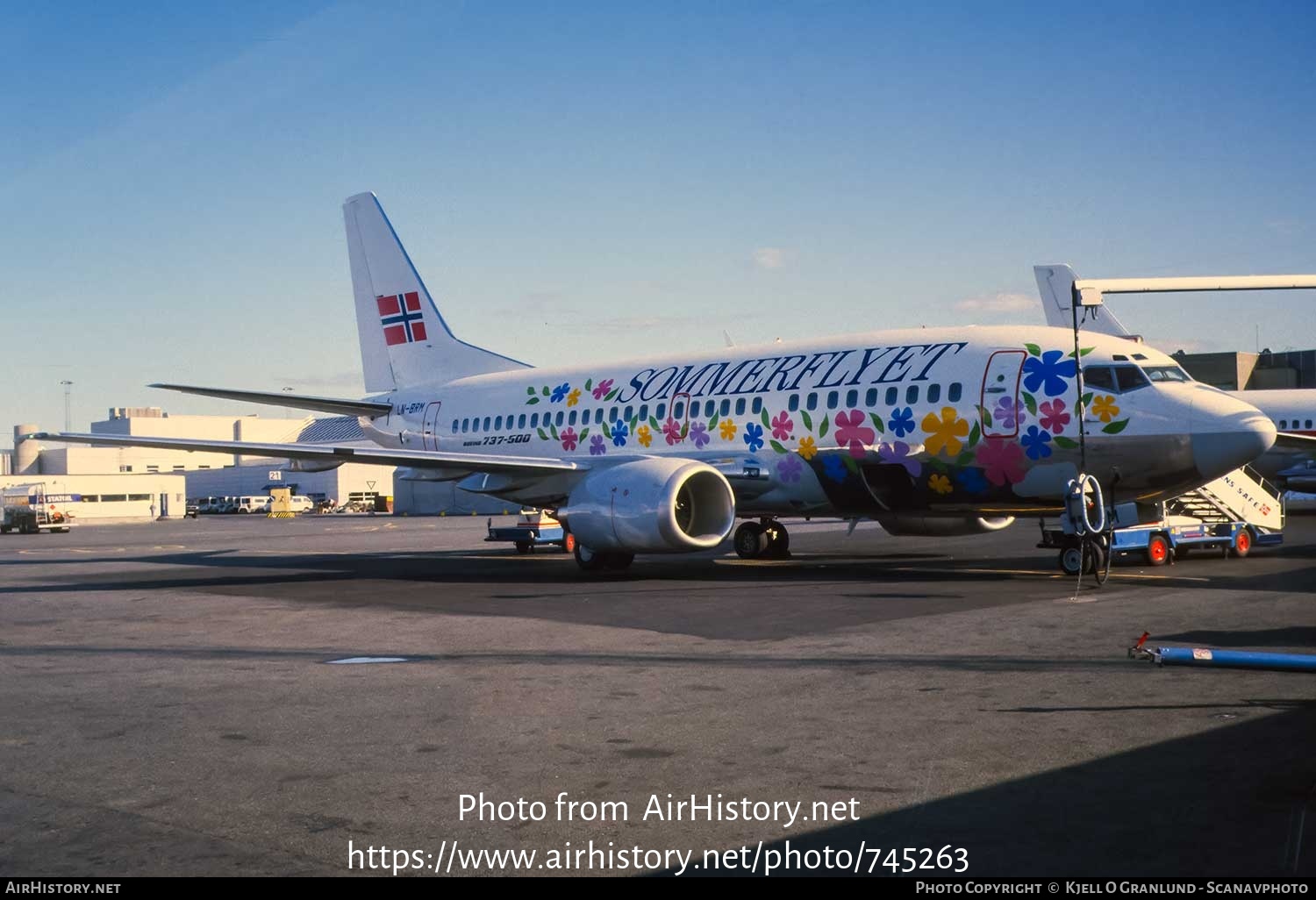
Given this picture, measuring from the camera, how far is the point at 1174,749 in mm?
7000

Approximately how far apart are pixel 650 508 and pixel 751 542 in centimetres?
652

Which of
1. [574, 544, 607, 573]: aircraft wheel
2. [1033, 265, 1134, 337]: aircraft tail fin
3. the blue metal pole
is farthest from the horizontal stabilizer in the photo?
[1033, 265, 1134, 337]: aircraft tail fin

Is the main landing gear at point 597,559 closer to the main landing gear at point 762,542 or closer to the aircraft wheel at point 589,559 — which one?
the aircraft wheel at point 589,559

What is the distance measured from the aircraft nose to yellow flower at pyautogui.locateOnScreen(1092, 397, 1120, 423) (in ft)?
3.49

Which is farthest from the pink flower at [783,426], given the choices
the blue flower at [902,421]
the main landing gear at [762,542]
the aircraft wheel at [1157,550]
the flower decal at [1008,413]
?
the aircraft wheel at [1157,550]

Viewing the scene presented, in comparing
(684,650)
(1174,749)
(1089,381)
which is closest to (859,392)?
(1089,381)

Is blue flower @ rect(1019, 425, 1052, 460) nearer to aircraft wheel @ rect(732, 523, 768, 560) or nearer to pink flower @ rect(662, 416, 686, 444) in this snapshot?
pink flower @ rect(662, 416, 686, 444)

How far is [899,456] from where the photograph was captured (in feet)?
66.3

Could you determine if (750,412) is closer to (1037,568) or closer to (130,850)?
(1037,568)

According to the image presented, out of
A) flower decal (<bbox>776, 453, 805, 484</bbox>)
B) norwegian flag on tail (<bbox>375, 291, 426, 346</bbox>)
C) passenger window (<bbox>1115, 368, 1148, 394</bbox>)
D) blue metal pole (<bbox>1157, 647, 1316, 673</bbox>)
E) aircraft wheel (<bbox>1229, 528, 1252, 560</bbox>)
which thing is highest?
norwegian flag on tail (<bbox>375, 291, 426, 346</bbox>)

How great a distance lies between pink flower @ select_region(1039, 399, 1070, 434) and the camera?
18625 millimetres

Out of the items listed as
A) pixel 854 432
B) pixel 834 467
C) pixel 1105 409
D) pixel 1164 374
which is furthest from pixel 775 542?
pixel 1164 374

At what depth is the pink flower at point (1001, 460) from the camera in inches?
747

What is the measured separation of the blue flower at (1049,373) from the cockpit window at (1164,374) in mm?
1060
